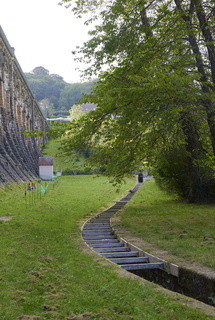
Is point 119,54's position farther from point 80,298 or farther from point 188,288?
point 80,298

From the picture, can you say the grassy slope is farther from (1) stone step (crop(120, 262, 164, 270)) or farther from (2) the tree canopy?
(2) the tree canopy

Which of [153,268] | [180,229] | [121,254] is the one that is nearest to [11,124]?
[180,229]

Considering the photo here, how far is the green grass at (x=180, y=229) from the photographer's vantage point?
1061cm

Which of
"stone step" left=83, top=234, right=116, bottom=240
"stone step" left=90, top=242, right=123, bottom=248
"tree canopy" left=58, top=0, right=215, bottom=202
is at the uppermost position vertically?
"tree canopy" left=58, top=0, right=215, bottom=202

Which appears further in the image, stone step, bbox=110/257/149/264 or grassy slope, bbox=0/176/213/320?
stone step, bbox=110/257/149/264

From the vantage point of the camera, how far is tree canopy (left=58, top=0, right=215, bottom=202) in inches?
572

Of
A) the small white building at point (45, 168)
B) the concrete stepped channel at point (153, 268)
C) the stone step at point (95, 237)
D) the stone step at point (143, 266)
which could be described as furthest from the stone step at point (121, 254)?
the small white building at point (45, 168)

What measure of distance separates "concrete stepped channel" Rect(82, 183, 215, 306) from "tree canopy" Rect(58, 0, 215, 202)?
15.9 ft

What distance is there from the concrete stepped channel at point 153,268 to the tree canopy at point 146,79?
191 inches

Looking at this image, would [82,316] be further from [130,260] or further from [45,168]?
[45,168]

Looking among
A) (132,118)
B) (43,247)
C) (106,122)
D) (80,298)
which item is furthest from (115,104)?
(80,298)

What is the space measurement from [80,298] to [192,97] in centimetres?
1024

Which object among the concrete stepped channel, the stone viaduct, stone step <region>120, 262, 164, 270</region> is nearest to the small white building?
the stone viaduct

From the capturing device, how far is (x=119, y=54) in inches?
680
